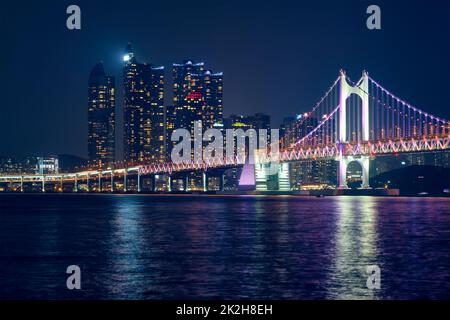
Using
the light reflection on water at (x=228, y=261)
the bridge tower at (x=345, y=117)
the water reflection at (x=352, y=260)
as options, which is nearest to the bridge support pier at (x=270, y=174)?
the bridge tower at (x=345, y=117)

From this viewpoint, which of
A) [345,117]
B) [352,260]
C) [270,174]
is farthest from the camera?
[270,174]

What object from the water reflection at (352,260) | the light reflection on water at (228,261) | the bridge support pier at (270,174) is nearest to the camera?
the water reflection at (352,260)

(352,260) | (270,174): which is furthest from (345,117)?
(352,260)

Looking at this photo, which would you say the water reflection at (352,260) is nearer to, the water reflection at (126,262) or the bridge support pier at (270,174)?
the water reflection at (126,262)

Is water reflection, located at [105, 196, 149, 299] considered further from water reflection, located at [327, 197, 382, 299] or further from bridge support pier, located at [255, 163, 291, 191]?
bridge support pier, located at [255, 163, 291, 191]

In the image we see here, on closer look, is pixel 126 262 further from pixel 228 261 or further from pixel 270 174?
pixel 270 174

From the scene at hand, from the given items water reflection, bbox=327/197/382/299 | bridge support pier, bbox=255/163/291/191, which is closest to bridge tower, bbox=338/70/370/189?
bridge support pier, bbox=255/163/291/191

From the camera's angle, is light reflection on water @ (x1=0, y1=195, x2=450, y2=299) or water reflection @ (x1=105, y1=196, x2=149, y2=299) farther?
water reflection @ (x1=105, y1=196, x2=149, y2=299)

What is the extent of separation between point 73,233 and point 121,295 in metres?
22.5

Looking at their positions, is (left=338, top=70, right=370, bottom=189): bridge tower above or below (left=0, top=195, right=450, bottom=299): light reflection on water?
above

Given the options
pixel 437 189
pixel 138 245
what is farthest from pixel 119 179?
pixel 138 245

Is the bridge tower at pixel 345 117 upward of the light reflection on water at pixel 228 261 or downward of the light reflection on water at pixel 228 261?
upward

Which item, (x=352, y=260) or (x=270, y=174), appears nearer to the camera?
(x=352, y=260)
